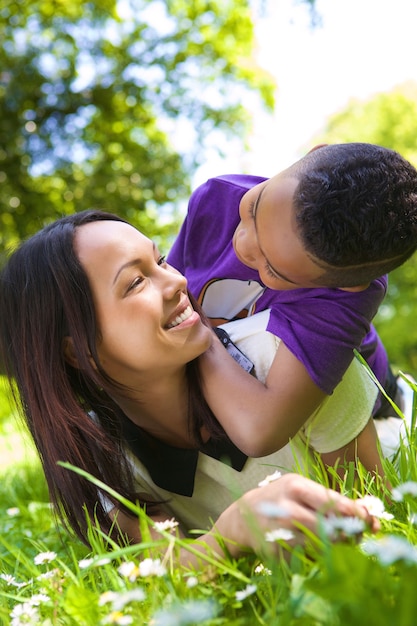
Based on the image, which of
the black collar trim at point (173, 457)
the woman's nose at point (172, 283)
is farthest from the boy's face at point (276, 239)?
the black collar trim at point (173, 457)

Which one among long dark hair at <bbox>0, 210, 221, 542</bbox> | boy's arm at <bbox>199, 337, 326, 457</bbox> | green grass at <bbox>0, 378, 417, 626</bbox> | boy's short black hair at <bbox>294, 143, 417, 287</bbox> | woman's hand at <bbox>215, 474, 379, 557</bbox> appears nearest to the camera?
green grass at <bbox>0, 378, 417, 626</bbox>

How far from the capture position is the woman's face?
1882 millimetres

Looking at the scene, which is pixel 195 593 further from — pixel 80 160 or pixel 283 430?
pixel 80 160

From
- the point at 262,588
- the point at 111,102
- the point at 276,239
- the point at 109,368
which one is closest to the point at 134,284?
the point at 109,368

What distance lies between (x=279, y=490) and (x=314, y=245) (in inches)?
27.6

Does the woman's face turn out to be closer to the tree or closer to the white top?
the white top

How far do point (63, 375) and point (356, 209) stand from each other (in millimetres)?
978

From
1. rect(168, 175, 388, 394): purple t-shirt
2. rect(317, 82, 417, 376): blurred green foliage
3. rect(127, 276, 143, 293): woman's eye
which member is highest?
rect(127, 276, 143, 293): woman's eye

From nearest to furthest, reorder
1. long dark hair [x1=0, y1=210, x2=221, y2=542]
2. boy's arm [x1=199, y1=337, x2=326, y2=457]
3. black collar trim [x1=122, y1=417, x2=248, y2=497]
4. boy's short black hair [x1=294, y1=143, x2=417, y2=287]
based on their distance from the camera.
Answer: boy's short black hair [x1=294, y1=143, x2=417, y2=287]
boy's arm [x1=199, y1=337, x2=326, y2=457]
long dark hair [x1=0, y1=210, x2=221, y2=542]
black collar trim [x1=122, y1=417, x2=248, y2=497]

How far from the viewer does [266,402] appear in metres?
1.84

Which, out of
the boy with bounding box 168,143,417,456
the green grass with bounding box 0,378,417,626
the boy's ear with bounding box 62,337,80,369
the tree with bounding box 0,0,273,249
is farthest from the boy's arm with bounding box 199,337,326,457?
the tree with bounding box 0,0,273,249

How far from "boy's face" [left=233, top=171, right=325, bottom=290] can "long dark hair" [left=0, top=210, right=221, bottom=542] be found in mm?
413

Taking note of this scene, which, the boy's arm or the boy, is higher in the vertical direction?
the boy

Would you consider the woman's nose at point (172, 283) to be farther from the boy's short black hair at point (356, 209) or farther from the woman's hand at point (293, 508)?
the woman's hand at point (293, 508)
